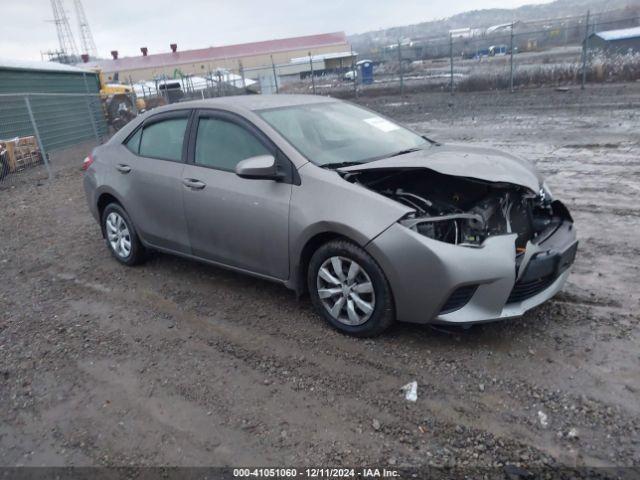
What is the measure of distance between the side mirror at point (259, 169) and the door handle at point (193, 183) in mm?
647

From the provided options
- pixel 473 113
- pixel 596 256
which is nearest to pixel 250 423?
pixel 596 256

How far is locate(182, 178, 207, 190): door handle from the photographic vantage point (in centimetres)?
416

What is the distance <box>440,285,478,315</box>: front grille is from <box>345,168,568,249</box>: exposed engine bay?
1.06 feet

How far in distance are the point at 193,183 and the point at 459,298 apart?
240 centimetres

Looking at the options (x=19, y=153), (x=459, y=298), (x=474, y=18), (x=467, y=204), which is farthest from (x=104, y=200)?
(x=474, y=18)

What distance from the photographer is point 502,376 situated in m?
3.04

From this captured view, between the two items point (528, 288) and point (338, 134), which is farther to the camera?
point (338, 134)

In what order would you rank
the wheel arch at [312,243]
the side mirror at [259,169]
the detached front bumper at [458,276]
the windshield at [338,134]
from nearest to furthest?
the detached front bumper at [458,276], the wheel arch at [312,243], the side mirror at [259,169], the windshield at [338,134]

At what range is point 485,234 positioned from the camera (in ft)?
11.0

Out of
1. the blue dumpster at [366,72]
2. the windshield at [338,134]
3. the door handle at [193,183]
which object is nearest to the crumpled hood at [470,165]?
the windshield at [338,134]

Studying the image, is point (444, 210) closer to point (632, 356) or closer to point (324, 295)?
point (324, 295)

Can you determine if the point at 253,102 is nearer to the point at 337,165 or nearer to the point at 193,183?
the point at 193,183

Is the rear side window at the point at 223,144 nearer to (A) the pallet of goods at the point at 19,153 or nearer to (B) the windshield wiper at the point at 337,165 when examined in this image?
(B) the windshield wiper at the point at 337,165

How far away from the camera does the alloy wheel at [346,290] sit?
3395mm
